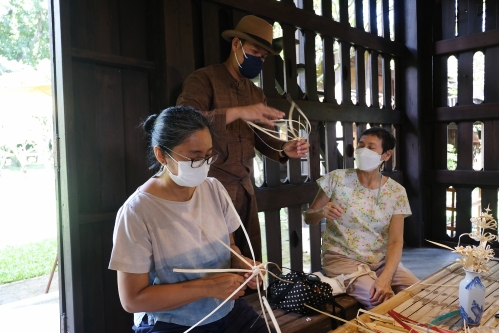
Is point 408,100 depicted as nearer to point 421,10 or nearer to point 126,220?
point 421,10

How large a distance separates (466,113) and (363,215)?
2.66m

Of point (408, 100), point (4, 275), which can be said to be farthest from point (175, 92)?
point (4, 275)

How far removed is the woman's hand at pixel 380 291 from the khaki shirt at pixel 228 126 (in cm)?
89

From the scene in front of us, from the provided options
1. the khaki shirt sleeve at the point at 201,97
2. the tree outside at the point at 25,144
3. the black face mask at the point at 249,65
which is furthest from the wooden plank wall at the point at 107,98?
the tree outside at the point at 25,144

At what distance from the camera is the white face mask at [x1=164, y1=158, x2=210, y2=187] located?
1.42 metres

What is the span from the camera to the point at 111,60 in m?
2.13

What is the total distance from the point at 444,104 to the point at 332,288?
10.6 feet

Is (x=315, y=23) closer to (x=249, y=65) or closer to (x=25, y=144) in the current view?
(x=249, y=65)

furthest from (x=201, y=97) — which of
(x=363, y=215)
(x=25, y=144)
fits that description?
(x=25, y=144)

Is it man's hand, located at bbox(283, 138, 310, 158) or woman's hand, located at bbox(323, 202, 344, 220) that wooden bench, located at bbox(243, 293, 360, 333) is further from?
man's hand, located at bbox(283, 138, 310, 158)

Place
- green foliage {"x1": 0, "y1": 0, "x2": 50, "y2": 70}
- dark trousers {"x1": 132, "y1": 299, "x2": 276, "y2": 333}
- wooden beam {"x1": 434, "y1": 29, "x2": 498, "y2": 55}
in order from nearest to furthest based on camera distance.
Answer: dark trousers {"x1": 132, "y1": 299, "x2": 276, "y2": 333} < wooden beam {"x1": 434, "y1": 29, "x2": 498, "y2": 55} < green foliage {"x1": 0, "y1": 0, "x2": 50, "y2": 70}

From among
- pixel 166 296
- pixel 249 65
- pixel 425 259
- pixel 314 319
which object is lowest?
pixel 425 259

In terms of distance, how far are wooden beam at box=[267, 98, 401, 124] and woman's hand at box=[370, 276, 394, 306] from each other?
1.45 m

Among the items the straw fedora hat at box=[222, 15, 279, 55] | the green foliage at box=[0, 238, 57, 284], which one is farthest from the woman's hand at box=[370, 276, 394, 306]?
the green foliage at box=[0, 238, 57, 284]
